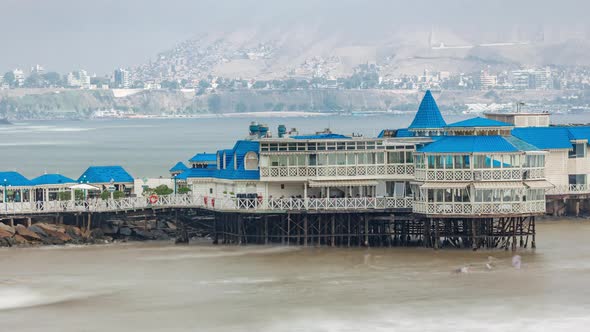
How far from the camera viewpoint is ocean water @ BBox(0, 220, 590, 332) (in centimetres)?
3638

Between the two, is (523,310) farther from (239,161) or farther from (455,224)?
(239,161)

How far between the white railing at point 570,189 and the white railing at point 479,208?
13756 millimetres

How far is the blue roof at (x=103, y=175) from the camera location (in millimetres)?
58875

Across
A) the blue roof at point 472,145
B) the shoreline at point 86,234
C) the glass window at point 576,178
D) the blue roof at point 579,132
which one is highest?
the blue roof at point 472,145

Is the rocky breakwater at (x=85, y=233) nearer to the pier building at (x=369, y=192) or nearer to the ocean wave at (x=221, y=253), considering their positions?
the pier building at (x=369, y=192)

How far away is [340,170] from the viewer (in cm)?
4972

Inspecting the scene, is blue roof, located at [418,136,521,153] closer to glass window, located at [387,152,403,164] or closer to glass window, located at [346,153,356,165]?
glass window, located at [387,152,403,164]

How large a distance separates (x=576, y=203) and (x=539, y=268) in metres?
17.9

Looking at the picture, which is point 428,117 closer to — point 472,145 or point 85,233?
point 472,145

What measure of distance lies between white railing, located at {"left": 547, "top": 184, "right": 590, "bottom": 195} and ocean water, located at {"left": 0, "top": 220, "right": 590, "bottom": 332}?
972 cm

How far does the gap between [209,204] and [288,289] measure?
11.0 m

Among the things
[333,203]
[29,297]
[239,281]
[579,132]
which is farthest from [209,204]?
[579,132]

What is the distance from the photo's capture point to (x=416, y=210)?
48156 millimetres

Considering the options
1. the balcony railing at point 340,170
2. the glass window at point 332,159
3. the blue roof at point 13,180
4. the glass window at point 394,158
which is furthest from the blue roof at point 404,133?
the blue roof at point 13,180
